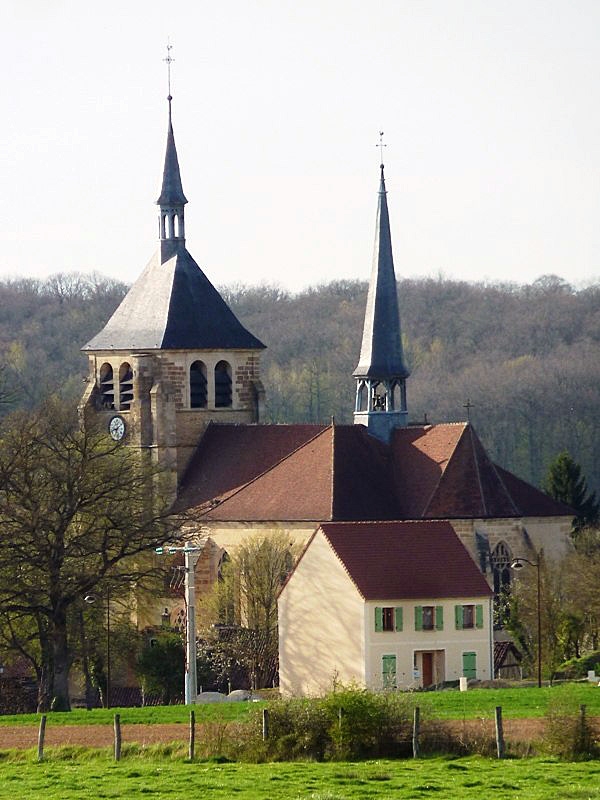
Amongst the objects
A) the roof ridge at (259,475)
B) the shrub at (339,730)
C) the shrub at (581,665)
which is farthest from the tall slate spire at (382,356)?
the shrub at (339,730)

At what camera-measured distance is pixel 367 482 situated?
2616 inches

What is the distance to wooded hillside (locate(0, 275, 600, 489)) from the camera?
406 ft

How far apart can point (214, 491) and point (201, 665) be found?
10840 mm

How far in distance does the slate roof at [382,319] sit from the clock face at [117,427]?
6.66 metres

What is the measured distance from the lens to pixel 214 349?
237 ft

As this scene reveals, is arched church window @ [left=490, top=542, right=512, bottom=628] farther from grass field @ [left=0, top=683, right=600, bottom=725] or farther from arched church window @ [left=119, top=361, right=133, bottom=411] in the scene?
grass field @ [left=0, top=683, right=600, bottom=725]

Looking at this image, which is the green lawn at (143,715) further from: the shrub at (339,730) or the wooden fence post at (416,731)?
the wooden fence post at (416,731)

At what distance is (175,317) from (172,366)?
143 cm

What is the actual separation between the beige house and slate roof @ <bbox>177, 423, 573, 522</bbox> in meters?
8.63

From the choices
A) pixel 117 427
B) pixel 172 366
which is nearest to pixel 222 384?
pixel 172 366

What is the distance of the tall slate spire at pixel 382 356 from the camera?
69.6 m

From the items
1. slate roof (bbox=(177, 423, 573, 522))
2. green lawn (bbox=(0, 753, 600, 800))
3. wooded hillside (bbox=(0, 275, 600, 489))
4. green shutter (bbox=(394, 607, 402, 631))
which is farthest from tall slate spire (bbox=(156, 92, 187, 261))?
green lawn (bbox=(0, 753, 600, 800))

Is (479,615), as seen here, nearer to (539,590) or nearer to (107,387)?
(539,590)

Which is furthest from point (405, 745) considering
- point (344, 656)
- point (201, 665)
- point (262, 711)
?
point (201, 665)
